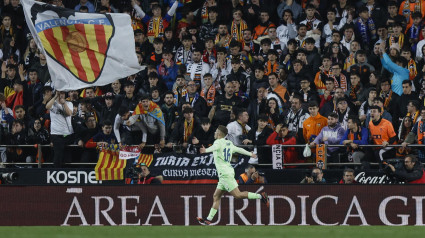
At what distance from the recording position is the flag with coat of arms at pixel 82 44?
1909cm

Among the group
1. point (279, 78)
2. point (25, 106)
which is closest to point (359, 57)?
point (279, 78)

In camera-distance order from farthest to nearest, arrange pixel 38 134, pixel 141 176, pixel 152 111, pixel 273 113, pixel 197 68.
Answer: pixel 197 68 → pixel 38 134 → pixel 273 113 → pixel 152 111 → pixel 141 176

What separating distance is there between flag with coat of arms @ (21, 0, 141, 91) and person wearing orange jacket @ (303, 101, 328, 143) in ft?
13.9

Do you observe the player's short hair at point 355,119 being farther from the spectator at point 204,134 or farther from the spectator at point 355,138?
the spectator at point 204,134

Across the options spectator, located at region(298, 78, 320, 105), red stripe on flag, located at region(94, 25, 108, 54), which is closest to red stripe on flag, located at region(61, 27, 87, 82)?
red stripe on flag, located at region(94, 25, 108, 54)

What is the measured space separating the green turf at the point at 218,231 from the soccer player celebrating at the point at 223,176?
0.48 meters

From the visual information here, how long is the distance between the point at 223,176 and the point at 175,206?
170 cm

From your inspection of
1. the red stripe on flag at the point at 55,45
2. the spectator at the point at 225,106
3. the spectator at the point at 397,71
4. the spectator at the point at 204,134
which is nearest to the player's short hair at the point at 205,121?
the spectator at the point at 204,134

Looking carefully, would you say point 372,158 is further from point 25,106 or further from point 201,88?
point 25,106

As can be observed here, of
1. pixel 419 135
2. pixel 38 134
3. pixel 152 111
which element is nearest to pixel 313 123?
pixel 419 135

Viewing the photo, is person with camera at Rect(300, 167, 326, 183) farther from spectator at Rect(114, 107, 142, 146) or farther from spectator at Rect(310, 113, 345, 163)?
spectator at Rect(114, 107, 142, 146)

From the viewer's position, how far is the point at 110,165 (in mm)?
21453

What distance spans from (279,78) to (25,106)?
6.53 meters

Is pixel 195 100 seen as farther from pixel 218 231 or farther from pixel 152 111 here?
pixel 218 231
